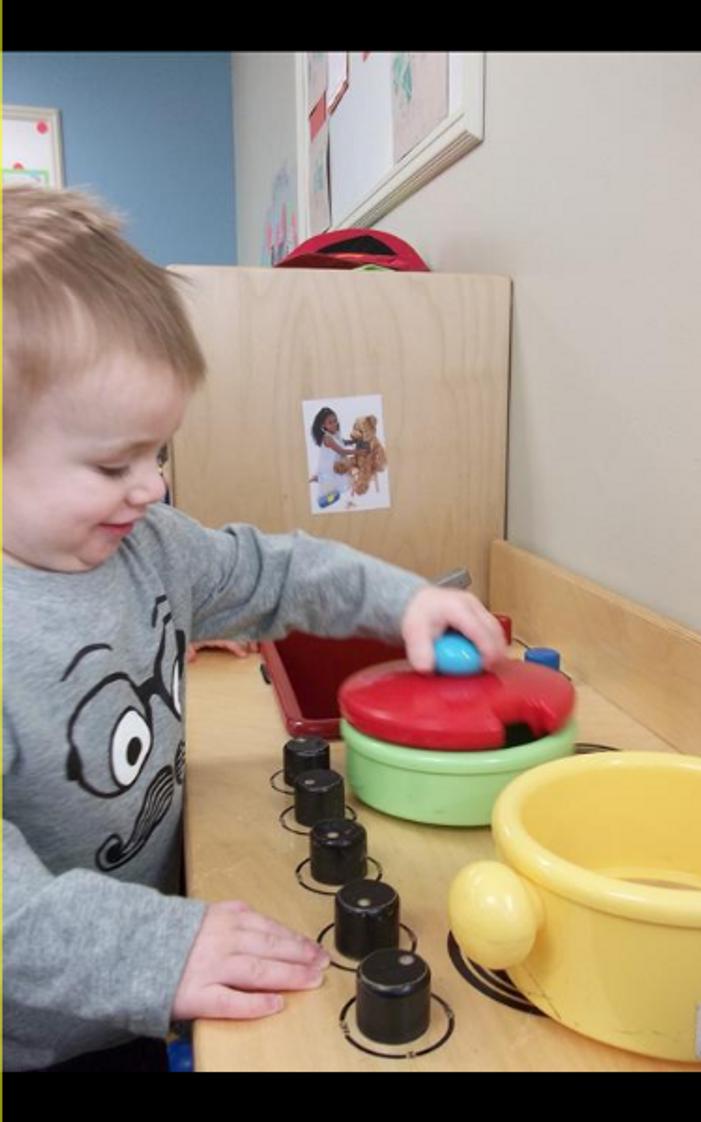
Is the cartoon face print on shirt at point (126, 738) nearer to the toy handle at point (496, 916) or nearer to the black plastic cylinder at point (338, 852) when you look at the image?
the black plastic cylinder at point (338, 852)

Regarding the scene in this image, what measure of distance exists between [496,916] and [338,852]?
124 millimetres

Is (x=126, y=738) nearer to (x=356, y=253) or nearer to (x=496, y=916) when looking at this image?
(x=496, y=916)

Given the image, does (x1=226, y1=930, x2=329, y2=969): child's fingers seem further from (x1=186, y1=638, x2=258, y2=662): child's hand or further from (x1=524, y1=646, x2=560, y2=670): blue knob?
(x1=186, y1=638, x2=258, y2=662): child's hand

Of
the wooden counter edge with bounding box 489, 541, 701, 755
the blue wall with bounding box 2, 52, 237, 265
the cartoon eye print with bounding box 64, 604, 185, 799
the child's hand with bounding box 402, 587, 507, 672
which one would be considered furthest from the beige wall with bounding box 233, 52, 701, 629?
the blue wall with bounding box 2, 52, 237, 265

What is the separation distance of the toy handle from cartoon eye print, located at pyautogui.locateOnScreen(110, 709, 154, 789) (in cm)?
24

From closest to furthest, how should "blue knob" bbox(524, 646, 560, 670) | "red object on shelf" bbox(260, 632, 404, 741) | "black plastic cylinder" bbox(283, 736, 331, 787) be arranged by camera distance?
1. "black plastic cylinder" bbox(283, 736, 331, 787)
2. "blue knob" bbox(524, 646, 560, 670)
3. "red object on shelf" bbox(260, 632, 404, 741)

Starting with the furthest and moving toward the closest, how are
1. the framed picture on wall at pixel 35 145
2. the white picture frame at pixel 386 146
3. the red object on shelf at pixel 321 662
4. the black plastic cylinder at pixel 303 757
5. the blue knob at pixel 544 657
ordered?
1. the framed picture on wall at pixel 35 145
2. the white picture frame at pixel 386 146
3. the red object on shelf at pixel 321 662
4. the blue knob at pixel 544 657
5. the black plastic cylinder at pixel 303 757

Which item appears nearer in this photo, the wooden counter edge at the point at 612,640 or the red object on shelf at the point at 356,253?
the wooden counter edge at the point at 612,640

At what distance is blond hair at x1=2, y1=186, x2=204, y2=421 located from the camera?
46 cm

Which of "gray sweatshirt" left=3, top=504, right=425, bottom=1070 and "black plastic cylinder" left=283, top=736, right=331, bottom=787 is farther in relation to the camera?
"black plastic cylinder" left=283, top=736, right=331, bottom=787

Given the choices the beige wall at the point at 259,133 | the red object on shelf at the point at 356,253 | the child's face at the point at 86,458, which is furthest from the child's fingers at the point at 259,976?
the beige wall at the point at 259,133

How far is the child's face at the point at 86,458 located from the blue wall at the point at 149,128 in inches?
99.1

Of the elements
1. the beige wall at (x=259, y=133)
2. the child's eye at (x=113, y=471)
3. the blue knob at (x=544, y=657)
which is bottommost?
the blue knob at (x=544, y=657)

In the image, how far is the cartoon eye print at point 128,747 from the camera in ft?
1.72
